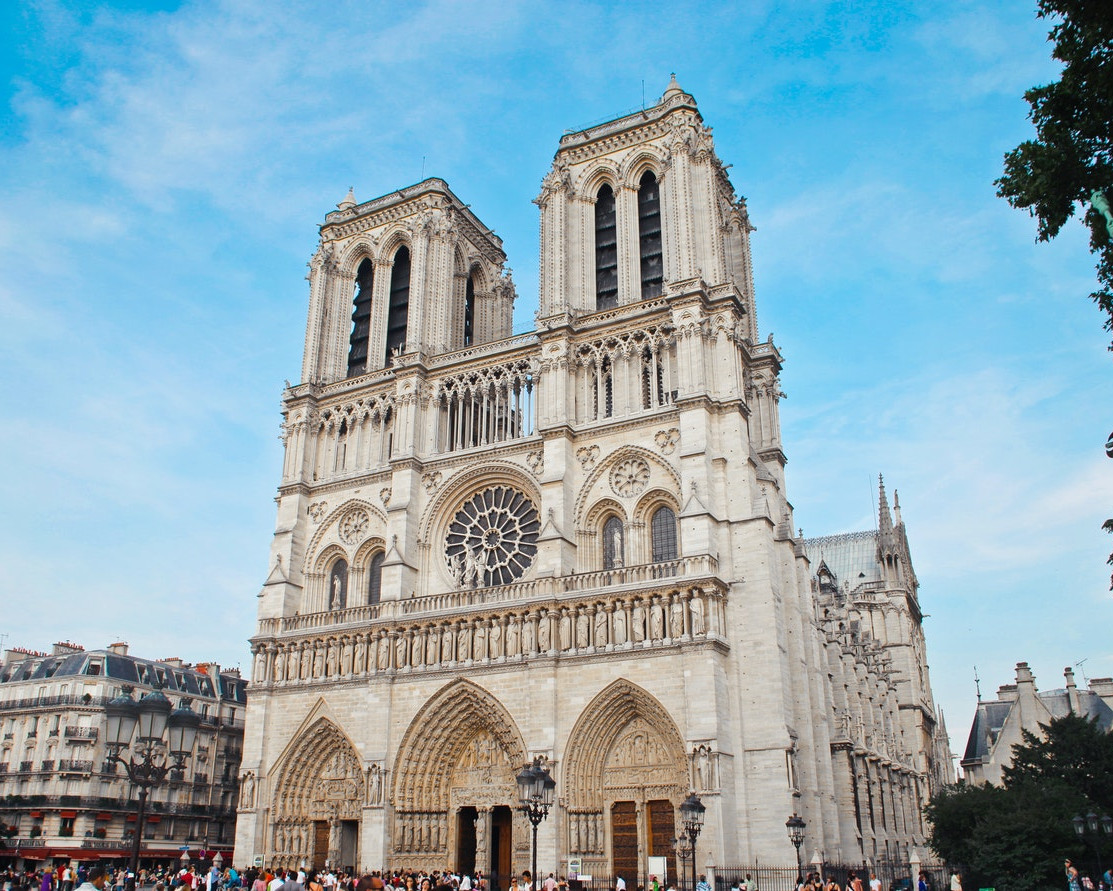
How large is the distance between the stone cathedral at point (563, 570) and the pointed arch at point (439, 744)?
66 mm

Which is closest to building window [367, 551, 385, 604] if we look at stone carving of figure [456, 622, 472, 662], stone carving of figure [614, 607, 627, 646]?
stone carving of figure [456, 622, 472, 662]

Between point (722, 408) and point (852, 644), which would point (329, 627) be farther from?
point (852, 644)

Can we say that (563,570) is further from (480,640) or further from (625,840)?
(625,840)

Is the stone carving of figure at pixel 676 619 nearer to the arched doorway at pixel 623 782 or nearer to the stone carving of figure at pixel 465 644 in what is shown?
the arched doorway at pixel 623 782

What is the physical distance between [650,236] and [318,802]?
1925 centimetres

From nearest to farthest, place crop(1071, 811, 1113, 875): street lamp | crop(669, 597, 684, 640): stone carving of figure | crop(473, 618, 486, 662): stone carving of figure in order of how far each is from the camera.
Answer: crop(1071, 811, 1113, 875): street lamp, crop(669, 597, 684, 640): stone carving of figure, crop(473, 618, 486, 662): stone carving of figure

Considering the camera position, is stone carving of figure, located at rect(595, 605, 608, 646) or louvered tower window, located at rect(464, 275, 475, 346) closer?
stone carving of figure, located at rect(595, 605, 608, 646)

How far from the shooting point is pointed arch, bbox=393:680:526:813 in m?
25.8

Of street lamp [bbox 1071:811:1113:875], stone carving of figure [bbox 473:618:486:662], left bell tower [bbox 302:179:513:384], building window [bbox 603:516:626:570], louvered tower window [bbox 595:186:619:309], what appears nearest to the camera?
street lamp [bbox 1071:811:1113:875]

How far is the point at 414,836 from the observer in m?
25.5

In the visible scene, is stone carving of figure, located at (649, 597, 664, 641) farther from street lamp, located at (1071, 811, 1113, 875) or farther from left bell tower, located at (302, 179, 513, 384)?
left bell tower, located at (302, 179, 513, 384)

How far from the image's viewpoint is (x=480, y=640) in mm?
26078

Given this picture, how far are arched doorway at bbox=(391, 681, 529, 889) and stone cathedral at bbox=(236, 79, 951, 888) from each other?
7cm

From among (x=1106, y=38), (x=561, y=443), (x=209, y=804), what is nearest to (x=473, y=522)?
(x=561, y=443)
